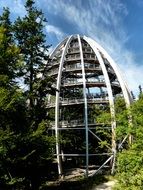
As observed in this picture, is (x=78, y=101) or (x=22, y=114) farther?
(x=78, y=101)

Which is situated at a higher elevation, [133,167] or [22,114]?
[22,114]

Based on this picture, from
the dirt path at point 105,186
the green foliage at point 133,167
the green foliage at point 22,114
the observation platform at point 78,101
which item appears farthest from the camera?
the observation platform at point 78,101

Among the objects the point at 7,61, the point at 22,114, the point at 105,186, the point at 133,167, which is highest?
the point at 7,61

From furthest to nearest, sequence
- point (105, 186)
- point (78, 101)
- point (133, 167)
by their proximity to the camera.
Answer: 1. point (78, 101)
2. point (105, 186)
3. point (133, 167)

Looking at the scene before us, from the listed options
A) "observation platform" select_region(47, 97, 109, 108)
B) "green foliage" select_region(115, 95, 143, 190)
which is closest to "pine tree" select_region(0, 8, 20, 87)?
"green foliage" select_region(115, 95, 143, 190)

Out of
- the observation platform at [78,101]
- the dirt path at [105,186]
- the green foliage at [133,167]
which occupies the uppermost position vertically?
the observation platform at [78,101]

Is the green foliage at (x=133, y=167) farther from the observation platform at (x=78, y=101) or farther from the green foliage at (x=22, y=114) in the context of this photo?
the observation platform at (x=78, y=101)

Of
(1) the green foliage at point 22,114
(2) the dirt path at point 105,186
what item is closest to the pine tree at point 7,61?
(1) the green foliage at point 22,114

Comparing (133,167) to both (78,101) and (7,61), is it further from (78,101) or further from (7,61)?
(78,101)

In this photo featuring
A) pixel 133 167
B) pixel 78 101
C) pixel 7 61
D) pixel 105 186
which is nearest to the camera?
pixel 133 167

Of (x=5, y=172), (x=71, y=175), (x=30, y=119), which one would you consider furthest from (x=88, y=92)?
(x=5, y=172)

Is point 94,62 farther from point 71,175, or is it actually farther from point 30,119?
point 30,119

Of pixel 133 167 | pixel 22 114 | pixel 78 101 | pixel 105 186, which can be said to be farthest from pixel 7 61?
pixel 78 101

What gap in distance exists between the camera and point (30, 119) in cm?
3262
